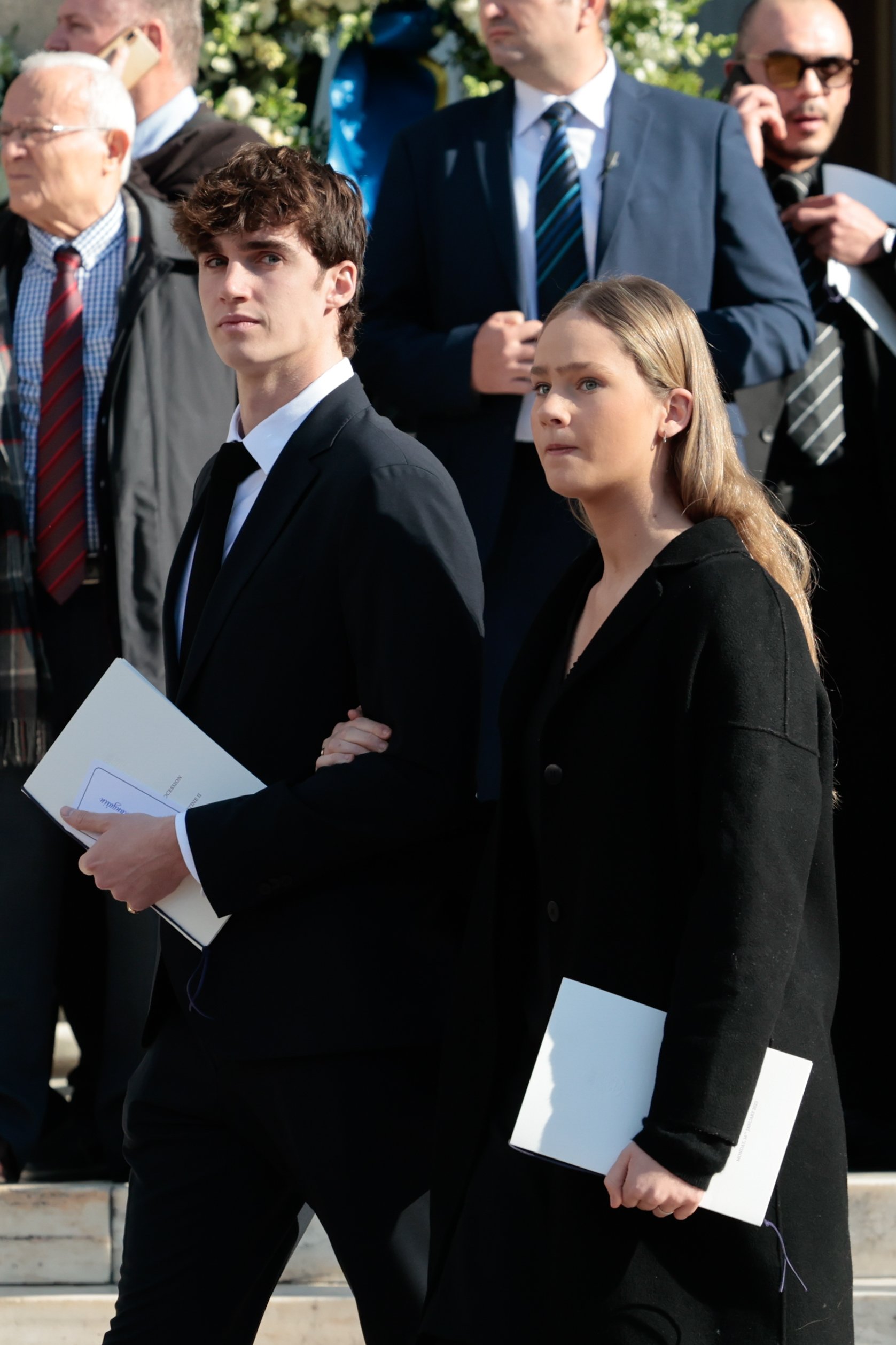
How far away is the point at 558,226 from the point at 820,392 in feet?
2.27

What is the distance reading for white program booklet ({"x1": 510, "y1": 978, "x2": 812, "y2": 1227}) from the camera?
1.74m

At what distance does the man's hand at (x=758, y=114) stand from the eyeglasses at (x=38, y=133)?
4.63 ft

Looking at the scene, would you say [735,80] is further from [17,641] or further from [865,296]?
[17,641]

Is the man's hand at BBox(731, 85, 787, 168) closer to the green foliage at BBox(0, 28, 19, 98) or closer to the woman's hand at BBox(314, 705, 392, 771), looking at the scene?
the green foliage at BBox(0, 28, 19, 98)

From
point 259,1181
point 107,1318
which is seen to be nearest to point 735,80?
point 259,1181

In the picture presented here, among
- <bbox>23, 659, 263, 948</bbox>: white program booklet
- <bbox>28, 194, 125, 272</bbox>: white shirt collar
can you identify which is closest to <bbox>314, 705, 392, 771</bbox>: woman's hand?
<bbox>23, 659, 263, 948</bbox>: white program booklet

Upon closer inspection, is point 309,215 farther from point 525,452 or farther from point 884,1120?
point 884,1120

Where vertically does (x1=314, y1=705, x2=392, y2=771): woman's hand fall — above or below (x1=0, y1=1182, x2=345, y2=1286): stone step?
above

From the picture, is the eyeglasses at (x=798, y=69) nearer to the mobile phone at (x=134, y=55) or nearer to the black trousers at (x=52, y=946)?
the mobile phone at (x=134, y=55)

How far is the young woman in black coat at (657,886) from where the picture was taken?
5.70ft

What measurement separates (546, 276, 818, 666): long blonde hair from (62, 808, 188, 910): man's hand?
78 cm

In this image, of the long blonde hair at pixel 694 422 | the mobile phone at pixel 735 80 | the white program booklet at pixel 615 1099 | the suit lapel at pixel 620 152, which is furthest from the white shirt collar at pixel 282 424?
the mobile phone at pixel 735 80

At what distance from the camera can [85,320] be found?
354cm

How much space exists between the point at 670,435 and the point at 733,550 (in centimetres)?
18
